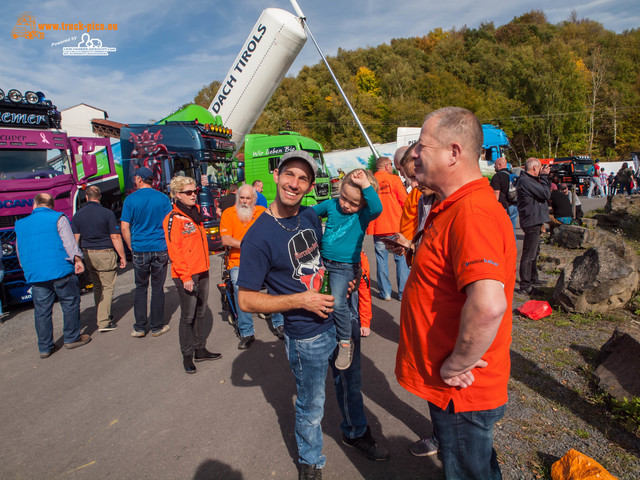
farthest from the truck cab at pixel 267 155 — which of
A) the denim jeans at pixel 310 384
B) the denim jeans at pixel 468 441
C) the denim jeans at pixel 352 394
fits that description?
the denim jeans at pixel 468 441

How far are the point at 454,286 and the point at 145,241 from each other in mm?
4529

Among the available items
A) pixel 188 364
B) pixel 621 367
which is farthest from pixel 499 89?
pixel 188 364

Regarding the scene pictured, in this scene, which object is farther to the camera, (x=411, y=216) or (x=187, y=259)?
(x=187, y=259)

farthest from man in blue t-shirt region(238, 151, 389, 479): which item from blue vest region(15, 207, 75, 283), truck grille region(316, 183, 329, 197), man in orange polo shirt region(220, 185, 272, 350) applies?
truck grille region(316, 183, 329, 197)

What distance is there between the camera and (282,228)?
6.97 feet

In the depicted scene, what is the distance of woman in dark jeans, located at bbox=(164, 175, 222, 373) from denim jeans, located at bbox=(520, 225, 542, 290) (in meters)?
4.83

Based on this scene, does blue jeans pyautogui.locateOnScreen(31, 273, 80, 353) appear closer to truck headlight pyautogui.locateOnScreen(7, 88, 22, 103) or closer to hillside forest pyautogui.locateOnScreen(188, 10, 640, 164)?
truck headlight pyautogui.locateOnScreen(7, 88, 22, 103)

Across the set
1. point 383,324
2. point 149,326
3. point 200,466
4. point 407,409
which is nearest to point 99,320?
point 149,326

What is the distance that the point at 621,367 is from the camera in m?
3.08

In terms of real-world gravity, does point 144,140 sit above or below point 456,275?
above

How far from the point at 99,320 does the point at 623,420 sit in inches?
247

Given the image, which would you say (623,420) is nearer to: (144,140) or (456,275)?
(456,275)

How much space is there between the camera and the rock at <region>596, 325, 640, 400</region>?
9.54 ft

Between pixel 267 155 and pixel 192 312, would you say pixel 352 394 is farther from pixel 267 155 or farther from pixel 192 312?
pixel 267 155
